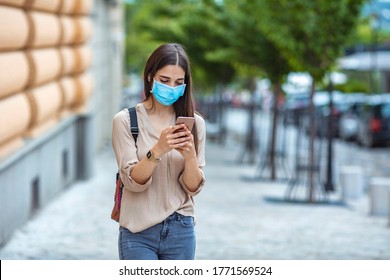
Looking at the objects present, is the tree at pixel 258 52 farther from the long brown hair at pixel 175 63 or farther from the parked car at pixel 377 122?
the long brown hair at pixel 175 63

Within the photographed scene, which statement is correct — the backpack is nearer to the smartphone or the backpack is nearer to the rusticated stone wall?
the smartphone

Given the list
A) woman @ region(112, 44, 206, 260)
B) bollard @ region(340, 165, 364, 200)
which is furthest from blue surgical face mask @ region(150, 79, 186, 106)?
bollard @ region(340, 165, 364, 200)

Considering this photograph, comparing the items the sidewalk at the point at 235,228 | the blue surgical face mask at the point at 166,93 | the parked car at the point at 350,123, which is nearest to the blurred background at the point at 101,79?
the sidewalk at the point at 235,228

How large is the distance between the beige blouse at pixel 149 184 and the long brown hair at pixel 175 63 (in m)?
0.08

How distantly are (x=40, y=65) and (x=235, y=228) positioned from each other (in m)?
3.08

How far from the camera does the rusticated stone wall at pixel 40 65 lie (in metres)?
11.1

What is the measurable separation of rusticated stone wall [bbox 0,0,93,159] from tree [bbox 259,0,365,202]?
3.05 meters

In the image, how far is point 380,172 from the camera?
2711cm

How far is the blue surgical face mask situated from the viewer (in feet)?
16.5

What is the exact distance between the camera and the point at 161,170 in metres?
5.16
